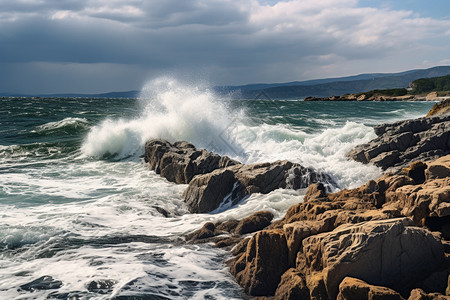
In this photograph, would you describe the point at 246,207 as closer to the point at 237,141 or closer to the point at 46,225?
the point at 46,225

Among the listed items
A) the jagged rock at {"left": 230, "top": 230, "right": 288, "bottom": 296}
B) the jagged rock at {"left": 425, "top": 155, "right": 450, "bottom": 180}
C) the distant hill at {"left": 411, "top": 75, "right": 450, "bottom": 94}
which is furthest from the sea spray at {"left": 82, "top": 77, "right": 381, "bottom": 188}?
the distant hill at {"left": 411, "top": 75, "right": 450, "bottom": 94}

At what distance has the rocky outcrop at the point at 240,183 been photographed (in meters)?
9.98

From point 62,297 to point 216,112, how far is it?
48.1ft

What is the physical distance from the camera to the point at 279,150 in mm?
16156

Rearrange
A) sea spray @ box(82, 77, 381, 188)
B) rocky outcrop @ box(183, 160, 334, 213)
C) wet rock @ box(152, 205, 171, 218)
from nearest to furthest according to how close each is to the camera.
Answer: wet rock @ box(152, 205, 171, 218), rocky outcrop @ box(183, 160, 334, 213), sea spray @ box(82, 77, 381, 188)

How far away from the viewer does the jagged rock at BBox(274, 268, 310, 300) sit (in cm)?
521

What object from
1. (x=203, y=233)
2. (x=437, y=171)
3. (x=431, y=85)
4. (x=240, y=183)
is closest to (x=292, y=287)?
(x=203, y=233)

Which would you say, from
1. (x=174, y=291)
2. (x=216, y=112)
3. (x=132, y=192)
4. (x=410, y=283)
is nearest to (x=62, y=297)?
(x=174, y=291)

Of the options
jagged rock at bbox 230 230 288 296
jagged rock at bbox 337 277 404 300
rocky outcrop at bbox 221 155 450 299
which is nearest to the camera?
jagged rock at bbox 337 277 404 300

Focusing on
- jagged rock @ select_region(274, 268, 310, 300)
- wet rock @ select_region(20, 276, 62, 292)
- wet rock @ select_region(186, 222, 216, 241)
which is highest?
jagged rock @ select_region(274, 268, 310, 300)

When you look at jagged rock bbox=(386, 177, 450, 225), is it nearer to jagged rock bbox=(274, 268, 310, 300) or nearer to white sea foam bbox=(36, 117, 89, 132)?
jagged rock bbox=(274, 268, 310, 300)

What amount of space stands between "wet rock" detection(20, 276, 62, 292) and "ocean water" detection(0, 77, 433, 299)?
0.03 m

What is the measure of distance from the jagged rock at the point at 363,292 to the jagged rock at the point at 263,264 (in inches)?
49.6

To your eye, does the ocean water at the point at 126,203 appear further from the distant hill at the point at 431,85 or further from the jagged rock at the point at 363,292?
the distant hill at the point at 431,85
